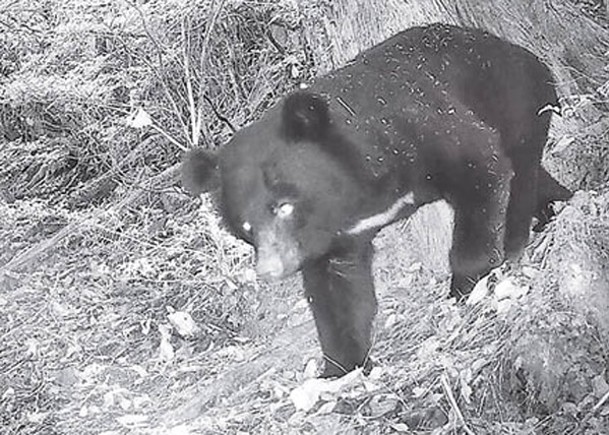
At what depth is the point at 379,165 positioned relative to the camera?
15.6 ft

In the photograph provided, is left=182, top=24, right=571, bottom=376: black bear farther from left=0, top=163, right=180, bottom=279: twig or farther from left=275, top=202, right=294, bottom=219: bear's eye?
left=0, top=163, right=180, bottom=279: twig

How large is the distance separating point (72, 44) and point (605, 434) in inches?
222

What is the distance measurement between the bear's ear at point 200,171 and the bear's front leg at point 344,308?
25.8 inches

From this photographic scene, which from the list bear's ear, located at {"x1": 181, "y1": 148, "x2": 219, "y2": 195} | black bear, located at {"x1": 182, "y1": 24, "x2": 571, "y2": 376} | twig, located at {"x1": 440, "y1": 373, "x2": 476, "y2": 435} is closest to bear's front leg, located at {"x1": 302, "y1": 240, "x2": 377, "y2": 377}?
black bear, located at {"x1": 182, "y1": 24, "x2": 571, "y2": 376}

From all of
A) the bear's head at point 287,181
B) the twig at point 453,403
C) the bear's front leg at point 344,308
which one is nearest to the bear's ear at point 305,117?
the bear's head at point 287,181

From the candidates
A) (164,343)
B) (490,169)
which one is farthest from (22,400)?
(490,169)

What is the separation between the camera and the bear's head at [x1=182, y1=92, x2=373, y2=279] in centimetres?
455

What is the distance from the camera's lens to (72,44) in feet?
26.7

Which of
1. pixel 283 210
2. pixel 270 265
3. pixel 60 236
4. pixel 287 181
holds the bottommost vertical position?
pixel 60 236

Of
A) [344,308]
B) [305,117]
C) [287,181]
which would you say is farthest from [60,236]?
[305,117]

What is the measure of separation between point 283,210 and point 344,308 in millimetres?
789

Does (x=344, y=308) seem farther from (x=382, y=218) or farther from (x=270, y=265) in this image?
(x=270, y=265)

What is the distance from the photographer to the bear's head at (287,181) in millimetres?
4551

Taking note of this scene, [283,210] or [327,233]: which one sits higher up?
[283,210]
